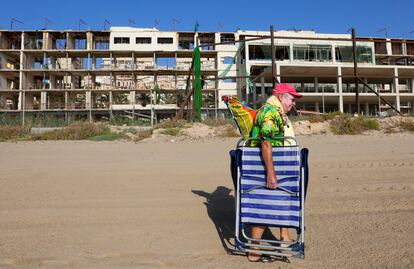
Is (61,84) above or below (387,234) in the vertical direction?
above

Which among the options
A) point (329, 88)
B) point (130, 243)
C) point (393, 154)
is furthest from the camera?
point (329, 88)

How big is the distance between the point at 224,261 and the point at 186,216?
1.26 meters

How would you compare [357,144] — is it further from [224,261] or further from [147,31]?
[147,31]

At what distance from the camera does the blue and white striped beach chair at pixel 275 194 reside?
2611mm

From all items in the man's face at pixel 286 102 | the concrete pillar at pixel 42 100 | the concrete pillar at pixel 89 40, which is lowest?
the man's face at pixel 286 102

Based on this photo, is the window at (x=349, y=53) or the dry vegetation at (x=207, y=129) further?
the window at (x=349, y=53)

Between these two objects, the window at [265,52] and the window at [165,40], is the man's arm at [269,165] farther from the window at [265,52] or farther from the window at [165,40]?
the window at [165,40]

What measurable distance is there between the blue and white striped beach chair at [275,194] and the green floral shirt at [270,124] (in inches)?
5.5

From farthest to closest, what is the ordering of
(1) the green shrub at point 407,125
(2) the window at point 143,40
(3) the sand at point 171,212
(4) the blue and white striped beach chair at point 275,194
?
(2) the window at point 143,40 < (1) the green shrub at point 407,125 < (3) the sand at point 171,212 < (4) the blue and white striped beach chair at point 275,194

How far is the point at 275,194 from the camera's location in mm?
2660

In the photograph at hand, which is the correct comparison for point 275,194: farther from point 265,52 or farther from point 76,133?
point 265,52

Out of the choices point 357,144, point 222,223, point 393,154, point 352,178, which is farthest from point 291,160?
point 357,144

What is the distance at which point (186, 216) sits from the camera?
3.96 m

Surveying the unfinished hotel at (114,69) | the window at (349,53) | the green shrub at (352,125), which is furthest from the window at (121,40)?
the green shrub at (352,125)
